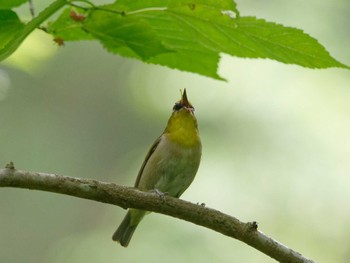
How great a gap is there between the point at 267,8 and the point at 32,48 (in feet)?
24.7

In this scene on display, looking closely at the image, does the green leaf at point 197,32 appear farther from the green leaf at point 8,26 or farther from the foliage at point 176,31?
the green leaf at point 8,26

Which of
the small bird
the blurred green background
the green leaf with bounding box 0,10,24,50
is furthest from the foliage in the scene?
the blurred green background

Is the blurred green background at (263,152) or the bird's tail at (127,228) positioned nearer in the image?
the bird's tail at (127,228)

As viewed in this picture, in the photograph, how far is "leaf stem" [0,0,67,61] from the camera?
1.44 m

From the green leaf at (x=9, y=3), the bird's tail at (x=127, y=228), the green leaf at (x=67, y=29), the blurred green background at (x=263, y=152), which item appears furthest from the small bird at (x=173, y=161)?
the green leaf at (x=9, y=3)

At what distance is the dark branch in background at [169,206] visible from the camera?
7.15ft

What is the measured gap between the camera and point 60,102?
1506 centimetres

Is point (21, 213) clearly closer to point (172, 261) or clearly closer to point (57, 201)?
point (57, 201)

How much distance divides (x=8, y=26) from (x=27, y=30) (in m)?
0.08

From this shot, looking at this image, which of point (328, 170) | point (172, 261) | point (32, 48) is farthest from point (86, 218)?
point (32, 48)

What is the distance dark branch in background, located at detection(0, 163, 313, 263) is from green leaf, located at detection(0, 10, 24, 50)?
2.12 ft

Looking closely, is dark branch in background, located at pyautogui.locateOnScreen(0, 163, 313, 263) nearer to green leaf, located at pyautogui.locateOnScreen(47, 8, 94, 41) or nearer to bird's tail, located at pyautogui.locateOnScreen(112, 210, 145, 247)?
green leaf, located at pyautogui.locateOnScreen(47, 8, 94, 41)

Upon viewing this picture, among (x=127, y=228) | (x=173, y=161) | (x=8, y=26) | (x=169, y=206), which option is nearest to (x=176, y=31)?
(x=8, y=26)

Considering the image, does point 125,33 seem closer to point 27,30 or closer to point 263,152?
point 27,30
